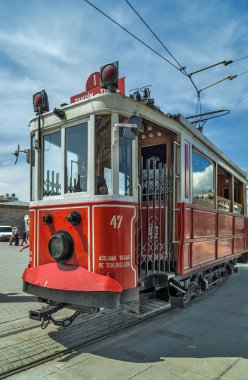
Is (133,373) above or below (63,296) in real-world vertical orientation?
below

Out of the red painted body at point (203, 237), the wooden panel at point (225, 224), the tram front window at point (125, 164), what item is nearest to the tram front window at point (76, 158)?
the tram front window at point (125, 164)

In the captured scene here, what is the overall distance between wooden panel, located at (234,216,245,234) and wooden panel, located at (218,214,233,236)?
594 millimetres

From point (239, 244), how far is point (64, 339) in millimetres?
6558

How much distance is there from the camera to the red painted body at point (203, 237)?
547 centimetres

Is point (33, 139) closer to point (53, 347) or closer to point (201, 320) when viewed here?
point (53, 347)

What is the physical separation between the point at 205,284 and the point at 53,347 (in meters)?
3.67

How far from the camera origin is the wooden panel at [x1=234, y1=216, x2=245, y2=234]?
30.2ft

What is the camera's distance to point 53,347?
4215 mm

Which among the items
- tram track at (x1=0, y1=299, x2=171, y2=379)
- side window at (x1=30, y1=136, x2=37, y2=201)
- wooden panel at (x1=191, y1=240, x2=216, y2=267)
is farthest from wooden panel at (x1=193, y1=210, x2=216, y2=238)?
side window at (x1=30, y1=136, x2=37, y2=201)

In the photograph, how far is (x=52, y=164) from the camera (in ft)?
15.6

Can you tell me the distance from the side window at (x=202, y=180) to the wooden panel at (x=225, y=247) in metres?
1.08

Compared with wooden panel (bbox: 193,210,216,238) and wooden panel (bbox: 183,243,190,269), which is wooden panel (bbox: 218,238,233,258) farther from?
wooden panel (bbox: 183,243,190,269)

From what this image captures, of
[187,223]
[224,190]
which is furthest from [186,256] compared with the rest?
[224,190]

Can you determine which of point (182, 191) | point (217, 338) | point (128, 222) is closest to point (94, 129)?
point (128, 222)
